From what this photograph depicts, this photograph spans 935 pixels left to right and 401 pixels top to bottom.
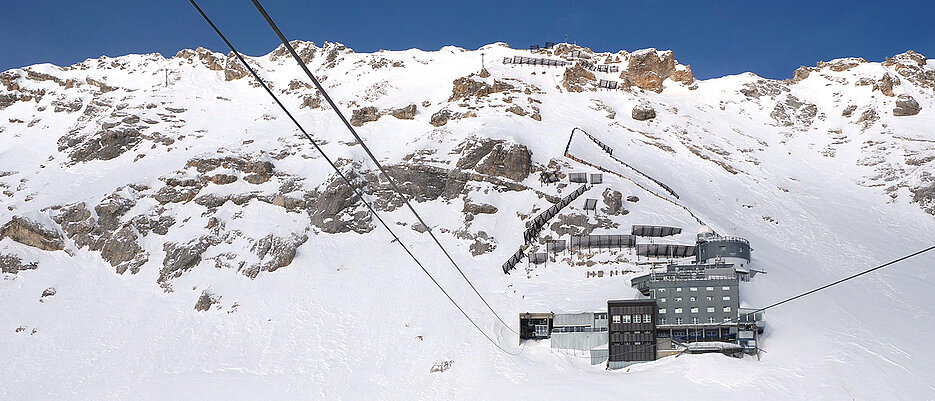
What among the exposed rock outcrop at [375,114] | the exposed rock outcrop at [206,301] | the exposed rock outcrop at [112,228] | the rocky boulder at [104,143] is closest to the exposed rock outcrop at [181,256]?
the exposed rock outcrop at [112,228]

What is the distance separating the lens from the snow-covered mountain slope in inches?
2194

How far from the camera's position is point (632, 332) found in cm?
5575

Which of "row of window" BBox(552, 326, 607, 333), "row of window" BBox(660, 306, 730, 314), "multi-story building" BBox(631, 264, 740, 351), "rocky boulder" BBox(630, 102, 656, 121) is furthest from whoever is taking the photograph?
"rocky boulder" BBox(630, 102, 656, 121)

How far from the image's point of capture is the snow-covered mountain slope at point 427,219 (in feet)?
183

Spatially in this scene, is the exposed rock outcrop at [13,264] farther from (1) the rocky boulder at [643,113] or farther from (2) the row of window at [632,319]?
(1) the rocky boulder at [643,113]

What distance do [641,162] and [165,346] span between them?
199 ft

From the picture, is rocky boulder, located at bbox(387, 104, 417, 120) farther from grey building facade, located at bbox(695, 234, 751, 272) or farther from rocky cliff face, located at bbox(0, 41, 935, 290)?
grey building facade, located at bbox(695, 234, 751, 272)

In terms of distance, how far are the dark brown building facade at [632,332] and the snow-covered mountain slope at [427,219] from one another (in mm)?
2116

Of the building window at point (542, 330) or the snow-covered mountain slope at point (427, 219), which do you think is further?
the building window at point (542, 330)

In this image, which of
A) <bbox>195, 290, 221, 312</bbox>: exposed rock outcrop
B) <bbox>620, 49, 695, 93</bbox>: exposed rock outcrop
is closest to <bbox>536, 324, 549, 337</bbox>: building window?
<bbox>195, 290, 221, 312</bbox>: exposed rock outcrop

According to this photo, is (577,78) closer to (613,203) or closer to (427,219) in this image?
(613,203)

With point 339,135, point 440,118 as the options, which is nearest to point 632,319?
point 440,118

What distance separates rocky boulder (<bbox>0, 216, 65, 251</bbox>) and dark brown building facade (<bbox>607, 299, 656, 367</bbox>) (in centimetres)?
6266

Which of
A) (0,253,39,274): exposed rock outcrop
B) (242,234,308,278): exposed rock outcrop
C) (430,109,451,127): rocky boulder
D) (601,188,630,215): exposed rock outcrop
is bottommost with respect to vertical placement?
(0,253,39,274): exposed rock outcrop
